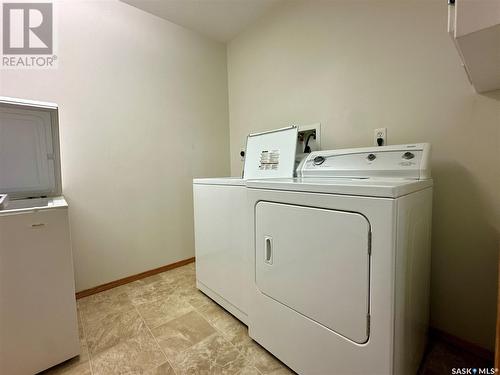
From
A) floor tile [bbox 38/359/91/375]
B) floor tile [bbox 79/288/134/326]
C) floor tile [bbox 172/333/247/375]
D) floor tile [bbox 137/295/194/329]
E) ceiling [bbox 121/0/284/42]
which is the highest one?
ceiling [bbox 121/0/284/42]

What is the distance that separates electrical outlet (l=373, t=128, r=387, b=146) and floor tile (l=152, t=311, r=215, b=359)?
1660 mm

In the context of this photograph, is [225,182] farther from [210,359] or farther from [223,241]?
[210,359]

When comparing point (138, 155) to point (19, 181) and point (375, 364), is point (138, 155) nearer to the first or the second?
Answer: point (19, 181)

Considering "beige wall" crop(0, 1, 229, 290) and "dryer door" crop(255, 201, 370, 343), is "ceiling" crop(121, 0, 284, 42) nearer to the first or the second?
"beige wall" crop(0, 1, 229, 290)

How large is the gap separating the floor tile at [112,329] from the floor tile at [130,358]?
0.20 feet

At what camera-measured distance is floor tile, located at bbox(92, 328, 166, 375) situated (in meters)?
1.19

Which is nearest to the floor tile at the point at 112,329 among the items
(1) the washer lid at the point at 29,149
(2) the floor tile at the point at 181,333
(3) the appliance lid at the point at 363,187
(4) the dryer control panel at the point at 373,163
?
(2) the floor tile at the point at 181,333

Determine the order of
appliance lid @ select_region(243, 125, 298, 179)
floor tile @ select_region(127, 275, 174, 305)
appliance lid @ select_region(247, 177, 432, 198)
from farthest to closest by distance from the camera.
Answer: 1. floor tile @ select_region(127, 275, 174, 305)
2. appliance lid @ select_region(243, 125, 298, 179)
3. appliance lid @ select_region(247, 177, 432, 198)

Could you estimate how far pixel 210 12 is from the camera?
86.0 inches

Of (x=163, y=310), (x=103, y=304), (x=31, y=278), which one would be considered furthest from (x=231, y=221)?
(x=103, y=304)

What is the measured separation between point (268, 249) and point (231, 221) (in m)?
0.40

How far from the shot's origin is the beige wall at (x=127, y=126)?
70.6 inches

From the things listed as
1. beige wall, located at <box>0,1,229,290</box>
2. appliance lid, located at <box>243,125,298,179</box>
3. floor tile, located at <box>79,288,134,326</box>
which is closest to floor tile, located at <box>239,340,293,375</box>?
floor tile, located at <box>79,288,134,326</box>

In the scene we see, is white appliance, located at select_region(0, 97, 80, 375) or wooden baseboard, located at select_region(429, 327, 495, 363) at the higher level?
white appliance, located at select_region(0, 97, 80, 375)
